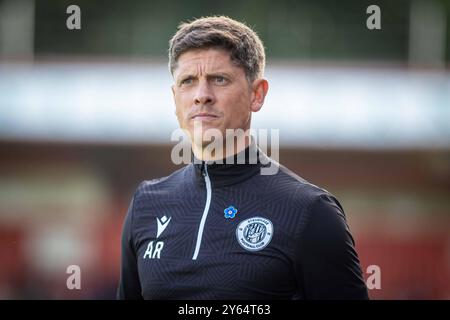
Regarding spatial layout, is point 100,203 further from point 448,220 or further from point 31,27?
point 448,220

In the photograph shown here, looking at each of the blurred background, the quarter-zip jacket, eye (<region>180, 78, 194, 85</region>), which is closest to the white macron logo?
the quarter-zip jacket

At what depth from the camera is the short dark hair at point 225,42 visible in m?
2.58

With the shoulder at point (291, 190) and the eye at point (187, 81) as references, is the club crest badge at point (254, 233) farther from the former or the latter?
the eye at point (187, 81)

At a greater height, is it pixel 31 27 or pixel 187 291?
pixel 31 27

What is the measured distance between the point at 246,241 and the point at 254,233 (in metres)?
0.04

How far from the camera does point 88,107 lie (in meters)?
11.1

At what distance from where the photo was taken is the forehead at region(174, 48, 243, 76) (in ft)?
8.32

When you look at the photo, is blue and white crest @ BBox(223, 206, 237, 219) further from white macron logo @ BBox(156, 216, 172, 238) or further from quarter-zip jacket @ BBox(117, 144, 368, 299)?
white macron logo @ BBox(156, 216, 172, 238)

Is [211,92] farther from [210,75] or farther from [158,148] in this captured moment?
[158,148]

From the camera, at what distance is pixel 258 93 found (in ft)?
8.75

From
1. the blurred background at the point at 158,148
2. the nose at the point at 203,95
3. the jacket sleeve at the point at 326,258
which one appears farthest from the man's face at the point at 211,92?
the blurred background at the point at 158,148
